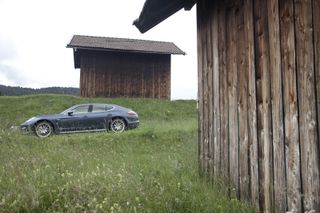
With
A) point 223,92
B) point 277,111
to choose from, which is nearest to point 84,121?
point 223,92

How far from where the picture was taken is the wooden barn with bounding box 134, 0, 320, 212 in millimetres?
3293

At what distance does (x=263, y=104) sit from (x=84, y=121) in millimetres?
14428

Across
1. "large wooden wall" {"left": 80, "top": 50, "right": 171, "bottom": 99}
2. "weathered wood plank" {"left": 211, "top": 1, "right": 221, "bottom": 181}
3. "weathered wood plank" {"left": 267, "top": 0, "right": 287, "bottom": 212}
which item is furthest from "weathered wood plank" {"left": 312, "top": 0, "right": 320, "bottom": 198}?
"large wooden wall" {"left": 80, "top": 50, "right": 171, "bottom": 99}

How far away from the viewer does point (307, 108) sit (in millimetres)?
Result: 3293

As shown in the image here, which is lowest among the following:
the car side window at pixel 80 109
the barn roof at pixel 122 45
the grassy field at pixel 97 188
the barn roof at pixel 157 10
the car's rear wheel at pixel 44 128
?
the grassy field at pixel 97 188

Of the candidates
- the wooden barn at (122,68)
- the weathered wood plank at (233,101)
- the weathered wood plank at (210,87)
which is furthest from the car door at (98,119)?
the weathered wood plank at (233,101)

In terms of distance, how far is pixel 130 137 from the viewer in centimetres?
1526

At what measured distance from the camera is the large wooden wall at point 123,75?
2814 cm

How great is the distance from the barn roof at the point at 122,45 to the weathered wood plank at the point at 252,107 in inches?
946

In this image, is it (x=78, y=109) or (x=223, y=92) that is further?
(x=78, y=109)

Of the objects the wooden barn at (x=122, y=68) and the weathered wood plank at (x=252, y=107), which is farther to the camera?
the wooden barn at (x=122, y=68)

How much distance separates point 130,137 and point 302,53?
40.2 feet

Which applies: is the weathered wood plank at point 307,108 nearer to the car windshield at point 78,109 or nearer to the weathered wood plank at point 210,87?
the weathered wood plank at point 210,87

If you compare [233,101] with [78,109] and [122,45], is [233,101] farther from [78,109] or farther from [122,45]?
[122,45]
